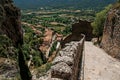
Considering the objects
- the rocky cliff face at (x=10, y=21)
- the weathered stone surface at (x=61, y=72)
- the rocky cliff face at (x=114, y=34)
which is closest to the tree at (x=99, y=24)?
the rocky cliff face at (x=114, y=34)

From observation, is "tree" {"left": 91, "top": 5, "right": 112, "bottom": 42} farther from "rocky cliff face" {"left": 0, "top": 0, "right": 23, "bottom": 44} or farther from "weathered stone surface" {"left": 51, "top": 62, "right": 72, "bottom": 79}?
"weathered stone surface" {"left": 51, "top": 62, "right": 72, "bottom": 79}

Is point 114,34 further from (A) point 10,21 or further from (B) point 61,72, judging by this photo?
(A) point 10,21

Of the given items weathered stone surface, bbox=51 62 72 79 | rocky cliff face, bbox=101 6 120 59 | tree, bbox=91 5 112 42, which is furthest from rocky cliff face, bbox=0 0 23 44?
weathered stone surface, bbox=51 62 72 79

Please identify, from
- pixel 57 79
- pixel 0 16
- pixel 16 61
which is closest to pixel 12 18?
pixel 0 16

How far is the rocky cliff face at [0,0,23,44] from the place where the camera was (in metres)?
79.6

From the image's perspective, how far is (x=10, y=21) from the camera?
280 ft

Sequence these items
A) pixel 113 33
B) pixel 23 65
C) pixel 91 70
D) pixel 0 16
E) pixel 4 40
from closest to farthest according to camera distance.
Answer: pixel 91 70
pixel 113 33
pixel 23 65
pixel 4 40
pixel 0 16

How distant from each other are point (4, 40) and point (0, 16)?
9279 millimetres

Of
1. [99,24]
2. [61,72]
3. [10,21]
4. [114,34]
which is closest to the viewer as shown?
[61,72]

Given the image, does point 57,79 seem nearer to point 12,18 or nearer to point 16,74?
point 16,74

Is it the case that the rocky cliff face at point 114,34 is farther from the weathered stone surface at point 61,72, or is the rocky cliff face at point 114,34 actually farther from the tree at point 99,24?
the weathered stone surface at point 61,72

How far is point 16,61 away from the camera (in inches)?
2245

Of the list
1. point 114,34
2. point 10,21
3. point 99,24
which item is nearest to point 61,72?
point 114,34

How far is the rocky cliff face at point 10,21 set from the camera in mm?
79625
